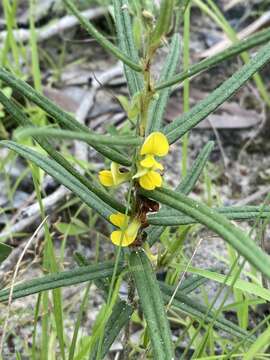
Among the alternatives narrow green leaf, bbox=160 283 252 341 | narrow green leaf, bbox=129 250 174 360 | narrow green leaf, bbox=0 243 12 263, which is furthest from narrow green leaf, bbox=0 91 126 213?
narrow green leaf, bbox=0 243 12 263

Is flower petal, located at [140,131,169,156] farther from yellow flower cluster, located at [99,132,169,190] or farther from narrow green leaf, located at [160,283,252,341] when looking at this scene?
narrow green leaf, located at [160,283,252,341]

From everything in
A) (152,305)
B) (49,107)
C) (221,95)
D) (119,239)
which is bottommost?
(152,305)

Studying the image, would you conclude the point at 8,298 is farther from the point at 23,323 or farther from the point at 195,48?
the point at 195,48

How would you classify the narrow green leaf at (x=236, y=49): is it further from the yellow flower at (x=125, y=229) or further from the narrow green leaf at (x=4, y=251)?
the narrow green leaf at (x=4, y=251)

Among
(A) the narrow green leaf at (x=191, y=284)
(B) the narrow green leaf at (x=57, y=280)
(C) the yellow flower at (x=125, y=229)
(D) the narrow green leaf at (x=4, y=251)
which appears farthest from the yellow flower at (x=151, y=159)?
(D) the narrow green leaf at (x=4, y=251)

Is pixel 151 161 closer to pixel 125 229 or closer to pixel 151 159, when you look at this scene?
pixel 151 159

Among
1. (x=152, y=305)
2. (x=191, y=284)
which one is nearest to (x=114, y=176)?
(x=152, y=305)

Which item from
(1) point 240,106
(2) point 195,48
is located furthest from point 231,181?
(2) point 195,48
